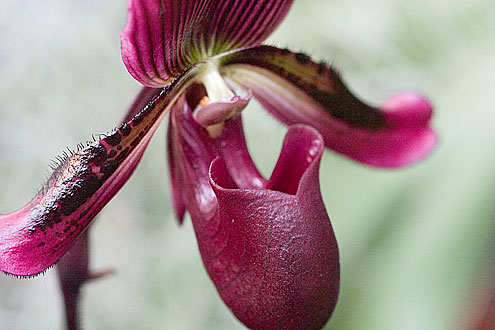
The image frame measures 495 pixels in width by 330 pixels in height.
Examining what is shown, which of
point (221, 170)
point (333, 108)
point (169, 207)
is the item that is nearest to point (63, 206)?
point (221, 170)

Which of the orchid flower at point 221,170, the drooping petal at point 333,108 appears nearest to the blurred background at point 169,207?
the drooping petal at point 333,108

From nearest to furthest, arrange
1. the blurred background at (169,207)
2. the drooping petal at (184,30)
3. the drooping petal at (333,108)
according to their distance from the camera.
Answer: the drooping petal at (184,30) < the drooping petal at (333,108) < the blurred background at (169,207)

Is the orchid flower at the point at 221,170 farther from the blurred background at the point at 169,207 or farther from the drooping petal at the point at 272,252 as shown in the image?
the blurred background at the point at 169,207

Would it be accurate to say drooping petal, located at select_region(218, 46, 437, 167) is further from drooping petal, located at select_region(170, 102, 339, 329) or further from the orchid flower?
drooping petal, located at select_region(170, 102, 339, 329)

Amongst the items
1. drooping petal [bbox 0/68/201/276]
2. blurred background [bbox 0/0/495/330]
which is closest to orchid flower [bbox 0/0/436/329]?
drooping petal [bbox 0/68/201/276]

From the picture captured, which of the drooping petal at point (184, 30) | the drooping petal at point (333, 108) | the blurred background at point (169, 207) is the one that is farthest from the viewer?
the blurred background at point (169, 207)

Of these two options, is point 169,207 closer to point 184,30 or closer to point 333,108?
point 333,108
